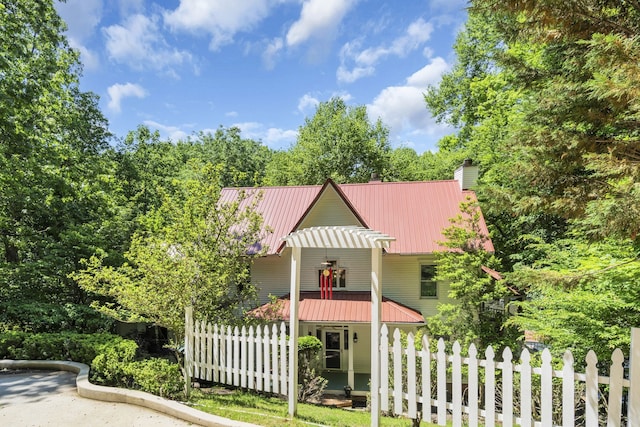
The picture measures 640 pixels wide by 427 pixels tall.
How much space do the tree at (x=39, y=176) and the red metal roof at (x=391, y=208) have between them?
614 centimetres

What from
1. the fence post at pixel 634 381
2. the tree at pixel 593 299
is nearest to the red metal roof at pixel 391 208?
the tree at pixel 593 299

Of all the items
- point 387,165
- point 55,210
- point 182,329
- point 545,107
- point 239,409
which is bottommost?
point 239,409

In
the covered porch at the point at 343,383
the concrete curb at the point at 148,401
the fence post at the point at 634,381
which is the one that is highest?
the fence post at the point at 634,381

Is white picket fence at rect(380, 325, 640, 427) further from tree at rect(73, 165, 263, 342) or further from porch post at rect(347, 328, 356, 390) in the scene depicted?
porch post at rect(347, 328, 356, 390)

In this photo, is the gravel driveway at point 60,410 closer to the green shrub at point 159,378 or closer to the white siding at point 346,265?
the green shrub at point 159,378

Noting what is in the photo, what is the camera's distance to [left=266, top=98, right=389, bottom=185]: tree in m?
30.4

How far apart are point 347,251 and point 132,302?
889 centimetres

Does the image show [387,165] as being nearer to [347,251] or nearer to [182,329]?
[347,251]

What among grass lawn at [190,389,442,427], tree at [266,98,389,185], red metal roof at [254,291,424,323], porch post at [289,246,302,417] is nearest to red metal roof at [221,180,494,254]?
red metal roof at [254,291,424,323]

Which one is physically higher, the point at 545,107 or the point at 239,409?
the point at 545,107

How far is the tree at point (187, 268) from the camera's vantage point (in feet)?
25.8

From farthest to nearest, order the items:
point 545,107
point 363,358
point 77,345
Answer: point 363,358 < point 77,345 < point 545,107

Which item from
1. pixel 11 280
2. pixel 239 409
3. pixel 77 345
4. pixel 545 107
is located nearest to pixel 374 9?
pixel 545 107

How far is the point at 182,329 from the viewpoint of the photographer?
810 centimetres
